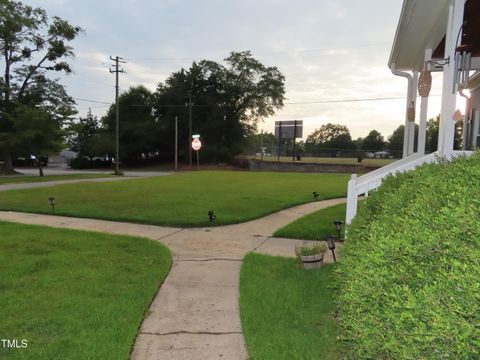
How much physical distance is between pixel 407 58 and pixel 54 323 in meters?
7.65

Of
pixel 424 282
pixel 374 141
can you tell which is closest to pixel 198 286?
pixel 424 282

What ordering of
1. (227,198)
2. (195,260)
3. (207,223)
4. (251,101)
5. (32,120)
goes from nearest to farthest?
(195,260)
(207,223)
(227,198)
(32,120)
(251,101)

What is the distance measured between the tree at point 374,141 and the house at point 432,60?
7361 centimetres

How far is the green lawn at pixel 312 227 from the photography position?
7.51m

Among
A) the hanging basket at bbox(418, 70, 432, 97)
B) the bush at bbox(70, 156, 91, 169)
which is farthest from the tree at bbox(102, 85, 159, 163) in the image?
the hanging basket at bbox(418, 70, 432, 97)

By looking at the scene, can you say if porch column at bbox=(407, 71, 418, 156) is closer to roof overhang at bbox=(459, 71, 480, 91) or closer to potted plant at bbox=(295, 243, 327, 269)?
roof overhang at bbox=(459, 71, 480, 91)

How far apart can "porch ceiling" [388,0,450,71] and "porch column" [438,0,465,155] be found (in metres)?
0.69

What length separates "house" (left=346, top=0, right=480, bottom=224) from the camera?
482 cm

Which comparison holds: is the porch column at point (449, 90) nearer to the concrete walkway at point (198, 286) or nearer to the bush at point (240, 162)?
the concrete walkway at point (198, 286)

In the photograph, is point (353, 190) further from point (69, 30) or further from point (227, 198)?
point (69, 30)

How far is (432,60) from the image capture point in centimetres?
666

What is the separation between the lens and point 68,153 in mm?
86250

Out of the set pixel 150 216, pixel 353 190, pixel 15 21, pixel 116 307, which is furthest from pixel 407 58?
pixel 15 21

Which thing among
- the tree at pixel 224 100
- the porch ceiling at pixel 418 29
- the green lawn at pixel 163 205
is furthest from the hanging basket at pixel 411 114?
the tree at pixel 224 100
